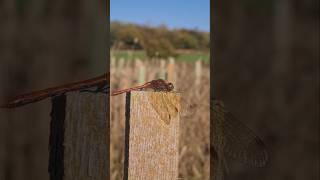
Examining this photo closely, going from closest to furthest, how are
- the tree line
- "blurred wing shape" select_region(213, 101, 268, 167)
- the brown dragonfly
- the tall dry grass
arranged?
"blurred wing shape" select_region(213, 101, 268, 167)
the brown dragonfly
the tall dry grass
the tree line

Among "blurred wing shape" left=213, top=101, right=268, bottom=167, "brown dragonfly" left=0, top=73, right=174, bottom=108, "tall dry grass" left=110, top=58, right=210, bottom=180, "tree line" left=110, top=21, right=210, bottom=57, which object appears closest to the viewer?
"blurred wing shape" left=213, top=101, right=268, bottom=167

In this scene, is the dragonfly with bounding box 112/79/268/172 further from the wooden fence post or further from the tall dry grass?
the tall dry grass

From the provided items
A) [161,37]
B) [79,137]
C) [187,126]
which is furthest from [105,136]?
[161,37]

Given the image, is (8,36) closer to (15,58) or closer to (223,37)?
(15,58)

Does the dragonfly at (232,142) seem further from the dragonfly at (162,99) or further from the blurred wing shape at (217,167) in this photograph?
the dragonfly at (162,99)

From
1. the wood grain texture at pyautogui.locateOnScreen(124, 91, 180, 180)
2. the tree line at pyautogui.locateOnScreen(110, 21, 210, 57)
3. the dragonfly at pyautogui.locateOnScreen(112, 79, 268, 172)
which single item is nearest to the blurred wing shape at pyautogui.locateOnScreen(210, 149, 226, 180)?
the dragonfly at pyautogui.locateOnScreen(112, 79, 268, 172)

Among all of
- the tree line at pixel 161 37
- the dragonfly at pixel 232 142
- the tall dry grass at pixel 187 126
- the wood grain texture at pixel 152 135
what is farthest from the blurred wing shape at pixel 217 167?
the tree line at pixel 161 37

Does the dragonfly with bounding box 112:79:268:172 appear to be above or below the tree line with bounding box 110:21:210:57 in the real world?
below
